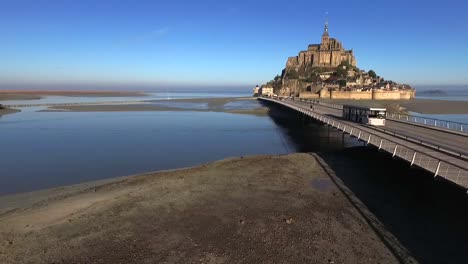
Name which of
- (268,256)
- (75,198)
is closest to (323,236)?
(268,256)

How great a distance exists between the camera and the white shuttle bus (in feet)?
112

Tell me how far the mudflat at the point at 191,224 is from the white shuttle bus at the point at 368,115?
1690cm

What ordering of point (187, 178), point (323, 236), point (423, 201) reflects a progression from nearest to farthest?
point (323, 236) → point (423, 201) → point (187, 178)

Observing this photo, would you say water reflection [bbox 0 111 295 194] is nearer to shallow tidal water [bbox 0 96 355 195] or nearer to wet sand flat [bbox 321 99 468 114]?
shallow tidal water [bbox 0 96 355 195]

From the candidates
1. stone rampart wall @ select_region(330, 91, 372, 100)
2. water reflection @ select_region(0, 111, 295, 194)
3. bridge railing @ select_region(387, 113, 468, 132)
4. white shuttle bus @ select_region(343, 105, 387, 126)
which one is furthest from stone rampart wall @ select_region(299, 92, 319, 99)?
white shuttle bus @ select_region(343, 105, 387, 126)

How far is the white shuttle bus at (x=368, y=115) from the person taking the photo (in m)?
34.0

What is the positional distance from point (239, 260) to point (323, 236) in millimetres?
3535

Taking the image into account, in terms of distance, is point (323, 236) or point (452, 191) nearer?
point (323, 236)

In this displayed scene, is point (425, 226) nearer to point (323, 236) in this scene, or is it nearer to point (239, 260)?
point (323, 236)

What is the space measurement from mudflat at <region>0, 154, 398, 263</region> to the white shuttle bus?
16899 mm

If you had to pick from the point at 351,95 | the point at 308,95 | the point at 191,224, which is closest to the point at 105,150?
the point at 191,224

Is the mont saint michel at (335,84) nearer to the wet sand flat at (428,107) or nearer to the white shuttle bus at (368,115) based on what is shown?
the wet sand flat at (428,107)

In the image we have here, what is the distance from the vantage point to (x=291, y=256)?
11164 mm

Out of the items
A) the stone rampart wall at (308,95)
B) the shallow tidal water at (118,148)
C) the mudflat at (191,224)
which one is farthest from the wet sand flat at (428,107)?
the mudflat at (191,224)
